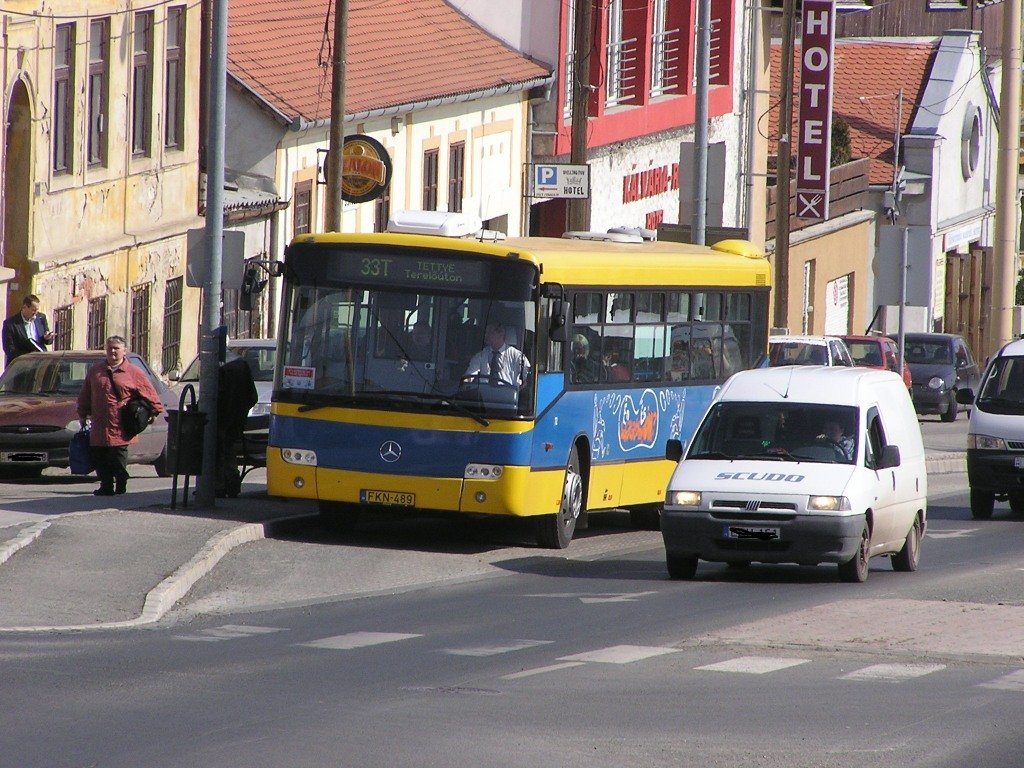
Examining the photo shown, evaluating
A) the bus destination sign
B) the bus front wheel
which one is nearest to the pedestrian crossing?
the bus destination sign

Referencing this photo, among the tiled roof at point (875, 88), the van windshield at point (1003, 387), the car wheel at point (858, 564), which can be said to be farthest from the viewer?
the tiled roof at point (875, 88)

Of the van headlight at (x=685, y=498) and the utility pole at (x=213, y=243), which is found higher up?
the utility pole at (x=213, y=243)

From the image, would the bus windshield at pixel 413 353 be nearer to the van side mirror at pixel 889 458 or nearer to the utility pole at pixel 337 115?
the van side mirror at pixel 889 458

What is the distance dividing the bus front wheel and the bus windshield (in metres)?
1.18

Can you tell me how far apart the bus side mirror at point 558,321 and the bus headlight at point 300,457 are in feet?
7.40

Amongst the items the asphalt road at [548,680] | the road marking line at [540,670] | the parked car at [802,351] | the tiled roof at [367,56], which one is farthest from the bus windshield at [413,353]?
the parked car at [802,351]

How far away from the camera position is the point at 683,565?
56.4ft

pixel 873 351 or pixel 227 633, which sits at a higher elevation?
pixel 873 351

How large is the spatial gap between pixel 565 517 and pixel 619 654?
6.61m

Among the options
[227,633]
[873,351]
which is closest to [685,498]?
[227,633]

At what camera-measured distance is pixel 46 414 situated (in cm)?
2355

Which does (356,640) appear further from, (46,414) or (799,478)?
(46,414)

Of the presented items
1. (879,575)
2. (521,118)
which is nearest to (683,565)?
(879,575)

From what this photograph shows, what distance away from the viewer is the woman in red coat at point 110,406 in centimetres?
2125
